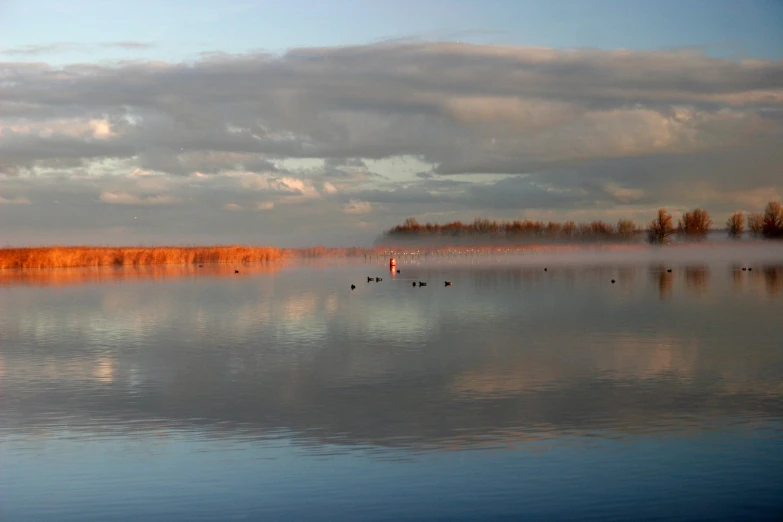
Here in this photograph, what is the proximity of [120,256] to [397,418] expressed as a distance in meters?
65.3

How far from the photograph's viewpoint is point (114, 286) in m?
47.0

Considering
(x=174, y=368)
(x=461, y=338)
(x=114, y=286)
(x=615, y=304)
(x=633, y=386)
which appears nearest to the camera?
(x=633, y=386)

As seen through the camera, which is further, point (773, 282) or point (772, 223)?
point (772, 223)

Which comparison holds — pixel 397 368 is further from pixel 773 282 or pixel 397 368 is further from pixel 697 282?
pixel 773 282

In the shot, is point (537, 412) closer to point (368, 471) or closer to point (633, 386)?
point (633, 386)

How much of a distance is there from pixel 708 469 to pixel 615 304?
22.6 meters

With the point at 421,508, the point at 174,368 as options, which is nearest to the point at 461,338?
the point at 174,368

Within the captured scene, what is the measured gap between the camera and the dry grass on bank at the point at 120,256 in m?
70.2

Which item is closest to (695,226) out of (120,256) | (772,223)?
(772,223)

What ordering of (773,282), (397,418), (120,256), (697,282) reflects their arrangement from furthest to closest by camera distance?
(120,256), (697,282), (773,282), (397,418)

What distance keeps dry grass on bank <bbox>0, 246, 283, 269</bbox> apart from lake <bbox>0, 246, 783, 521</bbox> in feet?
149

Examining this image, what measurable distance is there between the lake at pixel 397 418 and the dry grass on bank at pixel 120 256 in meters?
45.5

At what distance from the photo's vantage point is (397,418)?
12930mm

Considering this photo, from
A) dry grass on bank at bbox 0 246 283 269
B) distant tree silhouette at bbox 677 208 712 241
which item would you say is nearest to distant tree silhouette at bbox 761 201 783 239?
distant tree silhouette at bbox 677 208 712 241
